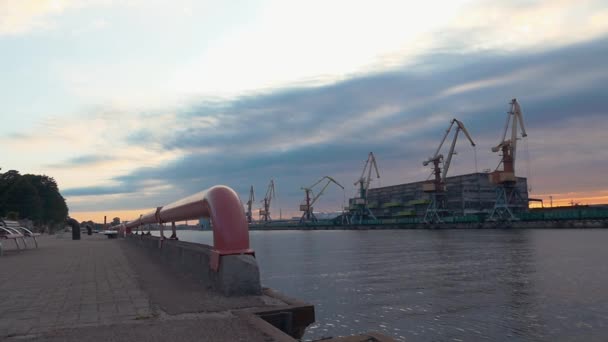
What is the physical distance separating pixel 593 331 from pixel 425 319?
4.44m

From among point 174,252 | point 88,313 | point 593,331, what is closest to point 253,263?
Result: point 88,313

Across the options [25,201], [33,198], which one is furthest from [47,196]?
[25,201]

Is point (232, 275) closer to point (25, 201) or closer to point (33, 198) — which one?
point (25, 201)

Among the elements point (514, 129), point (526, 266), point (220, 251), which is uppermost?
point (514, 129)

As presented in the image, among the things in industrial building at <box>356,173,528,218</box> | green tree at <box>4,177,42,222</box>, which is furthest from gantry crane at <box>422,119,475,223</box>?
green tree at <box>4,177,42,222</box>

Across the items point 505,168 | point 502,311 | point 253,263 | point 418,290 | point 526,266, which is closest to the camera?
point 253,263

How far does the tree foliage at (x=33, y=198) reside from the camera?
9331cm

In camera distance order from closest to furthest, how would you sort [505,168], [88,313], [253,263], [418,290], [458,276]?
[88,313] < [253,263] < [418,290] < [458,276] < [505,168]

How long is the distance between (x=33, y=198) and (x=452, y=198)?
117 meters

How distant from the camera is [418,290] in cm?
1942

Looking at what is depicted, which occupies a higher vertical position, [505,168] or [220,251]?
[505,168]

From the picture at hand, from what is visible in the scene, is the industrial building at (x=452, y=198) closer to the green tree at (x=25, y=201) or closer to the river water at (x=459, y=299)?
the green tree at (x=25, y=201)

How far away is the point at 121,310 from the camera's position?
8.17 metres

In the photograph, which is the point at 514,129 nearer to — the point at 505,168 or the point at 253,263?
the point at 505,168
